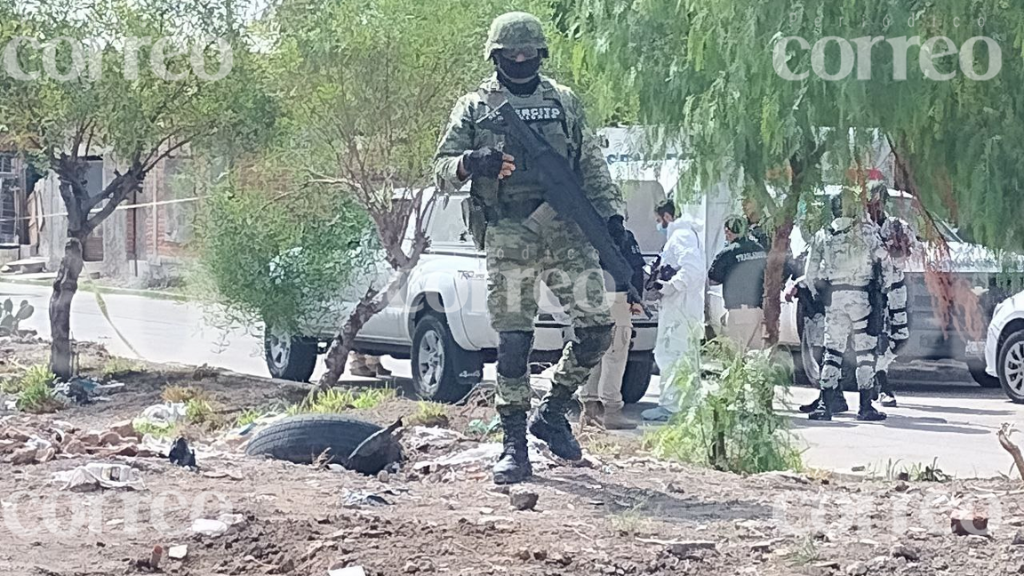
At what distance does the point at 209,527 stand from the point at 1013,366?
857 cm

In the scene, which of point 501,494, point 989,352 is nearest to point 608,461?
point 501,494

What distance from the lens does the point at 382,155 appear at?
10656 millimetres

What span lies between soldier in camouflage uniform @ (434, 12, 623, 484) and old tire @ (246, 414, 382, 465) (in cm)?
98

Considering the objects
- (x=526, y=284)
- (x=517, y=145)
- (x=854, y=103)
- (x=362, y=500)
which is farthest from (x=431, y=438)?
(x=854, y=103)

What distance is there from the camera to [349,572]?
4.83 meters

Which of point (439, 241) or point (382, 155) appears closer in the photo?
point (382, 155)

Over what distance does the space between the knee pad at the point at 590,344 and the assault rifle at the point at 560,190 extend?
27cm

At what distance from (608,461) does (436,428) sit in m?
1.26

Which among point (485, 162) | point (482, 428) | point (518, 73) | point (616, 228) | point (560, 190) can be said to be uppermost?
point (518, 73)

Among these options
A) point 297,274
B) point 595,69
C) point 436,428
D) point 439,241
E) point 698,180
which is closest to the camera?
point 698,180

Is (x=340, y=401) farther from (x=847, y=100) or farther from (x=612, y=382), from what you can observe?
(x=847, y=100)

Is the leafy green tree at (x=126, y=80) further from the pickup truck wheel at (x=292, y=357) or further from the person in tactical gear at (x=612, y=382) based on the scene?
the person in tactical gear at (x=612, y=382)

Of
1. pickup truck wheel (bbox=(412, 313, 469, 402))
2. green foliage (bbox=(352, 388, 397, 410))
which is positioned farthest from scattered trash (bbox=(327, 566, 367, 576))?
pickup truck wheel (bbox=(412, 313, 469, 402))

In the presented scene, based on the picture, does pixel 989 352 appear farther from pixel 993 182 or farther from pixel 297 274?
pixel 993 182
